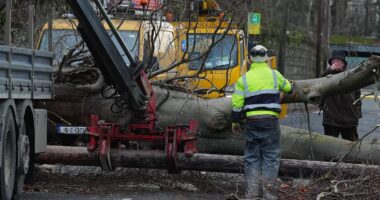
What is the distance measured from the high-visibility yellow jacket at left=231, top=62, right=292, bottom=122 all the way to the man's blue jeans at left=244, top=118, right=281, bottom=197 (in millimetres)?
135

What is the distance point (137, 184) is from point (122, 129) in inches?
33.2

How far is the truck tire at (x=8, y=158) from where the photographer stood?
6824 mm

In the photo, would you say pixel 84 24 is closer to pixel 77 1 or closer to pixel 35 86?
pixel 77 1

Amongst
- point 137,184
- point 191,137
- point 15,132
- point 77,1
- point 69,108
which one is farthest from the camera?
point 69,108

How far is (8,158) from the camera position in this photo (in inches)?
284

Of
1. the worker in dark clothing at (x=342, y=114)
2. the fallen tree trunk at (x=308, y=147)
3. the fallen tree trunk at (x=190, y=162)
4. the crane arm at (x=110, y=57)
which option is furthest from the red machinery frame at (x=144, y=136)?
the worker in dark clothing at (x=342, y=114)

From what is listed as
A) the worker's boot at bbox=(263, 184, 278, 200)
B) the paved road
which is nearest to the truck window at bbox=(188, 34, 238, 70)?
the paved road

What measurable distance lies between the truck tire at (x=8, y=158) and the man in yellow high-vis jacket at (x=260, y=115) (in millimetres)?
2481

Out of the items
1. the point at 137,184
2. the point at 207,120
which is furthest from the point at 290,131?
the point at 137,184

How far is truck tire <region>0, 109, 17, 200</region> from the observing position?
6824 mm

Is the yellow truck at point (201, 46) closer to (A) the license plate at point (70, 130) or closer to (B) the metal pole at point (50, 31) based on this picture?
(A) the license plate at point (70, 130)

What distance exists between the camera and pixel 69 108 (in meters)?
9.83

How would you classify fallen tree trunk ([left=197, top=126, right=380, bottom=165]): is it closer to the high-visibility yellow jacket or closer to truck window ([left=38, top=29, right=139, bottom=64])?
the high-visibility yellow jacket

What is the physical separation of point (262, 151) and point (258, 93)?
2.23ft
